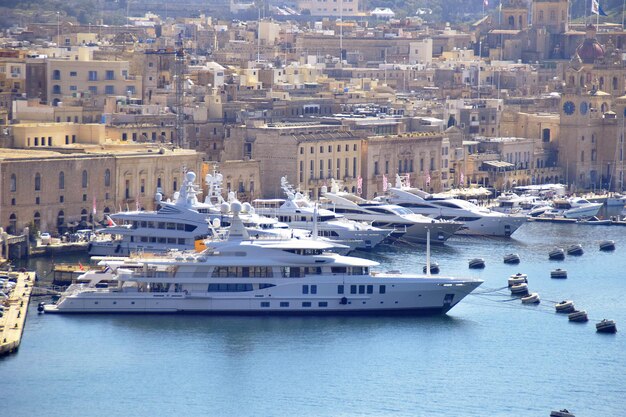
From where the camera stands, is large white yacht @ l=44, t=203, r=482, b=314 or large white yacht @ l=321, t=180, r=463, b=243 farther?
large white yacht @ l=321, t=180, r=463, b=243

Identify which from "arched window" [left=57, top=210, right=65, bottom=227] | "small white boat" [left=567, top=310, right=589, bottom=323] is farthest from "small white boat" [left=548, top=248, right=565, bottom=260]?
"arched window" [left=57, top=210, right=65, bottom=227]

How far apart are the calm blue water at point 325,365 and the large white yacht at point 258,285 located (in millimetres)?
515

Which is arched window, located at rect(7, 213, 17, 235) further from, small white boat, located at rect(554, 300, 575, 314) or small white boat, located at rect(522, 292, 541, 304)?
small white boat, located at rect(554, 300, 575, 314)

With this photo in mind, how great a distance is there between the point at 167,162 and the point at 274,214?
6.92 metres

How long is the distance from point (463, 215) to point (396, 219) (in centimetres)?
444

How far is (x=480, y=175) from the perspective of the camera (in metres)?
104

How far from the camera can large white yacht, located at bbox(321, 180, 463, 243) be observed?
278ft

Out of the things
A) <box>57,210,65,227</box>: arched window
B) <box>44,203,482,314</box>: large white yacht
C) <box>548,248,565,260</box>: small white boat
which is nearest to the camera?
<box>44,203,482,314</box>: large white yacht

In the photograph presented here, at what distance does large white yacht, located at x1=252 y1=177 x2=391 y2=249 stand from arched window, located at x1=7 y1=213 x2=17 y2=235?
8238mm

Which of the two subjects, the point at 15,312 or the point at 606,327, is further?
the point at 606,327

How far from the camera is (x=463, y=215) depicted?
88.8 meters

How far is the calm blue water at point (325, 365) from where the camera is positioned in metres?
55.8

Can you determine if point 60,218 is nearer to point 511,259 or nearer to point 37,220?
point 37,220

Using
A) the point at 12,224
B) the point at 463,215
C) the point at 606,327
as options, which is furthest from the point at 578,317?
the point at 12,224
